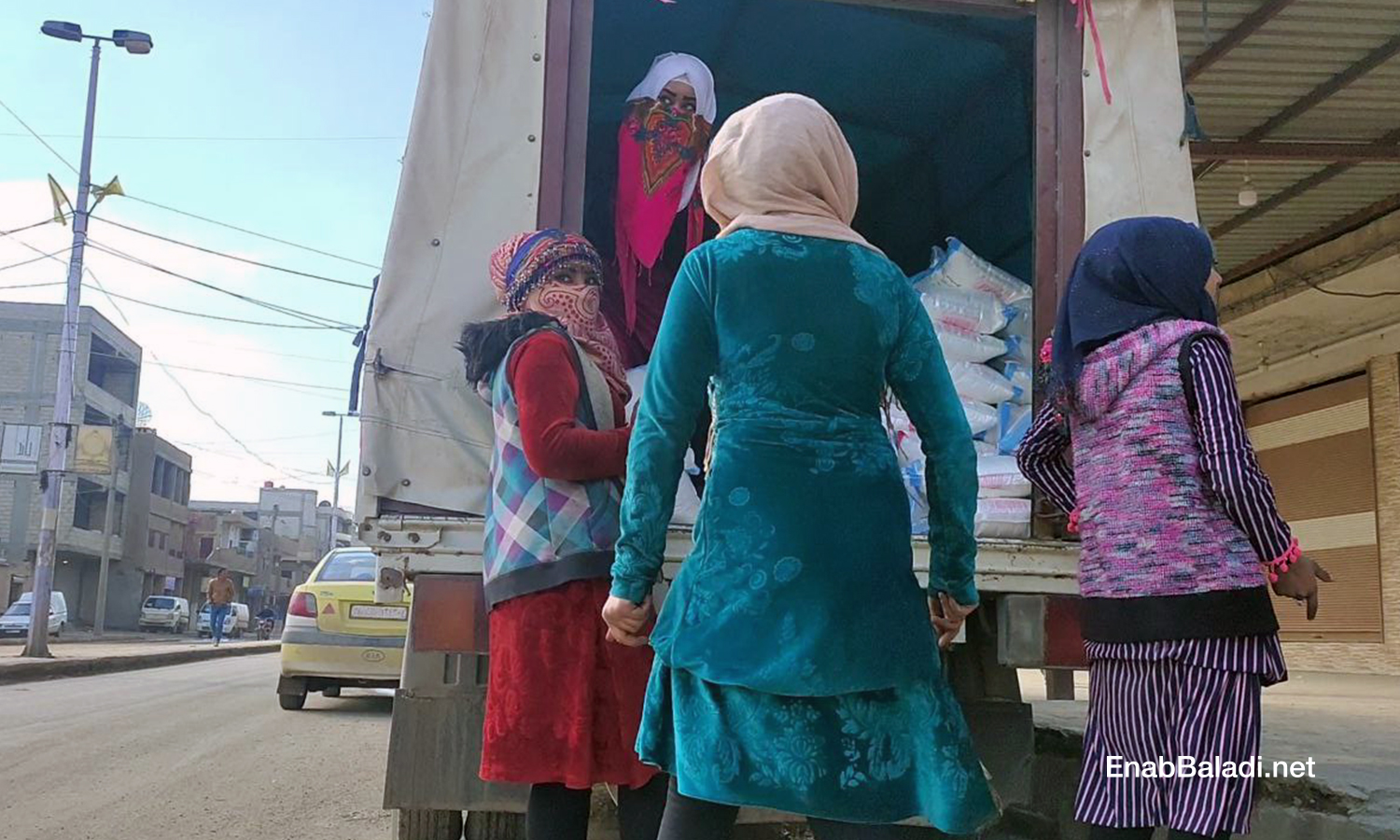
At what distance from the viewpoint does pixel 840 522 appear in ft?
6.20

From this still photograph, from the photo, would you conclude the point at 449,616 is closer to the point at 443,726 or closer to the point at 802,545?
the point at 443,726

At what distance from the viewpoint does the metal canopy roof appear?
6309mm

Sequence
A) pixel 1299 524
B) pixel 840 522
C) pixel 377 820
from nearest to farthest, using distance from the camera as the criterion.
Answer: pixel 840 522
pixel 377 820
pixel 1299 524

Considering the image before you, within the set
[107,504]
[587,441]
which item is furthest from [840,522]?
[107,504]

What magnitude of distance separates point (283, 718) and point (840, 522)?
876cm

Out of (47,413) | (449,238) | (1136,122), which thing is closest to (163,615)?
(47,413)

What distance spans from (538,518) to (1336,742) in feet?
13.9

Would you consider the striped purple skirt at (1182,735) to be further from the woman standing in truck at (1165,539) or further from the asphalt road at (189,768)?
the asphalt road at (189,768)

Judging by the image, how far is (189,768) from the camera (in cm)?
663

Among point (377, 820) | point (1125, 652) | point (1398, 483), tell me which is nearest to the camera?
point (1125, 652)

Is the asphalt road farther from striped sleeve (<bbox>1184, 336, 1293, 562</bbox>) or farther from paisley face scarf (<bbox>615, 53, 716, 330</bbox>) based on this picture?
striped sleeve (<bbox>1184, 336, 1293, 562</bbox>)

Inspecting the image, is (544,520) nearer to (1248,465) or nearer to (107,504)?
(1248,465)

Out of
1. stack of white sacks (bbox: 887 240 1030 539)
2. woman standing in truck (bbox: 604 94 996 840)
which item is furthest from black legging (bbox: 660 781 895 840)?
stack of white sacks (bbox: 887 240 1030 539)

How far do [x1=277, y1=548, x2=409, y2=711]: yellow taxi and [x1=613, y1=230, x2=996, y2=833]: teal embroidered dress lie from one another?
8036mm
